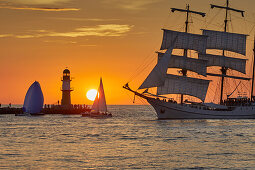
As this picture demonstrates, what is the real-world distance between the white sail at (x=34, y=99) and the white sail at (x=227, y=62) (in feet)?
133

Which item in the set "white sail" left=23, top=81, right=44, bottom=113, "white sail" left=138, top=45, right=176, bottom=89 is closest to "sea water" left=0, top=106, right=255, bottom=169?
"white sail" left=138, top=45, right=176, bottom=89

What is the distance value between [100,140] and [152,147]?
361 inches

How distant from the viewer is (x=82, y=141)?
53.4m

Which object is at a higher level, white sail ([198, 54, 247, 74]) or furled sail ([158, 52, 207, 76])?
white sail ([198, 54, 247, 74])

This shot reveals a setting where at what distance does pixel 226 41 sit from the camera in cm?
11306

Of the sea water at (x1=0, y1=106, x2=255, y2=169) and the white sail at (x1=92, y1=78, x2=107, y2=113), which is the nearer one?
the sea water at (x1=0, y1=106, x2=255, y2=169)

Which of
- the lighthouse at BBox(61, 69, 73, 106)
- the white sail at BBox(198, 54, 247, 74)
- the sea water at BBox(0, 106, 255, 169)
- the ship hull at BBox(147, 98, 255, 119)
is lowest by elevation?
the sea water at BBox(0, 106, 255, 169)

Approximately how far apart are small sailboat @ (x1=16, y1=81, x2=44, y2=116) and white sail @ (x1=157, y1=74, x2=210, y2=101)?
101ft

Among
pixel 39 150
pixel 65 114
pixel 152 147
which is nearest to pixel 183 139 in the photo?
pixel 152 147

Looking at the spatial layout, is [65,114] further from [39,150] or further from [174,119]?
[39,150]

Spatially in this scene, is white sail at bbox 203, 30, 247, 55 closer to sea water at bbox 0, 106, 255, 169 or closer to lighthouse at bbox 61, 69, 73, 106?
lighthouse at bbox 61, 69, 73, 106

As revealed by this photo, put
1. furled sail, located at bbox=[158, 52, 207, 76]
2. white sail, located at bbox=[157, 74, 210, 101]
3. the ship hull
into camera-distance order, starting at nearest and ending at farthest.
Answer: the ship hull → white sail, located at bbox=[157, 74, 210, 101] → furled sail, located at bbox=[158, 52, 207, 76]

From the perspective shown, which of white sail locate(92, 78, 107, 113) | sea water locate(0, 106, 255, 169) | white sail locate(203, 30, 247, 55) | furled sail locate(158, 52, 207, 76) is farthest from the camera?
white sail locate(203, 30, 247, 55)

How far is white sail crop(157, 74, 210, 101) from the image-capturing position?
4001 inches
